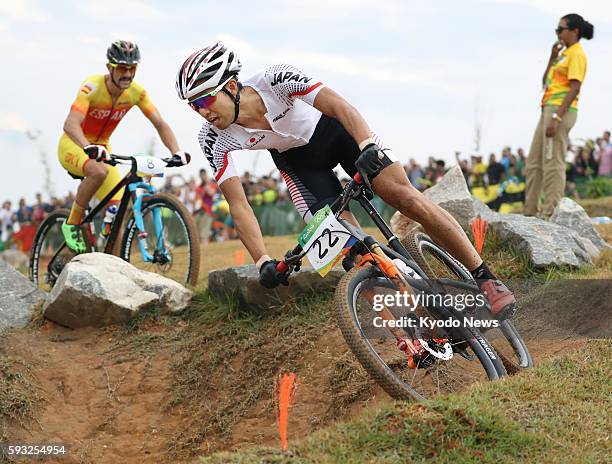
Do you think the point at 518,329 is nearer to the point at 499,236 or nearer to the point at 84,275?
the point at 499,236

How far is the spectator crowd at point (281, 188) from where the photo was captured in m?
17.8

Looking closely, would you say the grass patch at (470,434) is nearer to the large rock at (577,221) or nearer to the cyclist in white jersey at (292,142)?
the cyclist in white jersey at (292,142)

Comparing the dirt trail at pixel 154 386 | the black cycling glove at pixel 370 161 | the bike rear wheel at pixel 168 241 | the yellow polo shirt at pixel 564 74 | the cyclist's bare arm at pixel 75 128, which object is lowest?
the dirt trail at pixel 154 386

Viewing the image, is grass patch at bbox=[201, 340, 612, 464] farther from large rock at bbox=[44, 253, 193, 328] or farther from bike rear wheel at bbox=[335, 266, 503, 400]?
large rock at bbox=[44, 253, 193, 328]

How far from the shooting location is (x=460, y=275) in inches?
246

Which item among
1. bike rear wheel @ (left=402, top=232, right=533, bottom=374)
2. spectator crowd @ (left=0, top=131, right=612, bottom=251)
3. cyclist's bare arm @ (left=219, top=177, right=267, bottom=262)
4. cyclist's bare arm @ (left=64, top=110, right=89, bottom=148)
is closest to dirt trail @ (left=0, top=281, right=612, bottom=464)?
bike rear wheel @ (left=402, top=232, right=533, bottom=374)

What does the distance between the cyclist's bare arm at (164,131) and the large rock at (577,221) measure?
4529mm

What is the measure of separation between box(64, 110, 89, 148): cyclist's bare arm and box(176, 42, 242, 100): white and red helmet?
3.61 metres

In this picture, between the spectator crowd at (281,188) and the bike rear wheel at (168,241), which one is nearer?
the bike rear wheel at (168,241)

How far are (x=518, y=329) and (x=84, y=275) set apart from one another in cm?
421

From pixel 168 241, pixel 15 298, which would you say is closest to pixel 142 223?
pixel 168 241

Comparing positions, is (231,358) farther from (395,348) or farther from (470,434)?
(470,434)

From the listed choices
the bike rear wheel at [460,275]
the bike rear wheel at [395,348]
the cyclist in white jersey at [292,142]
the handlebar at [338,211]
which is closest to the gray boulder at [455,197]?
the bike rear wheel at [460,275]

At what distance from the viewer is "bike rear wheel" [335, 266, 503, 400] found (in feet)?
15.6
